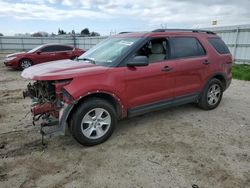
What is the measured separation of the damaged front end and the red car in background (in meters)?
8.79

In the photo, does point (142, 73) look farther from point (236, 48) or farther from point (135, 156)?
point (236, 48)

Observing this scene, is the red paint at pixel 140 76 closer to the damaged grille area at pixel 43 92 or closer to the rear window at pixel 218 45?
the rear window at pixel 218 45

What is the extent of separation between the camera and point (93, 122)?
11.9 ft

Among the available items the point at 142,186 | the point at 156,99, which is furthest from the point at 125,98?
the point at 142,186

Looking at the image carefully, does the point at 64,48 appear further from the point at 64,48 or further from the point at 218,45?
the point at 218,45

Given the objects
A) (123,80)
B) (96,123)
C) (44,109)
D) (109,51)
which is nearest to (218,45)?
(109,51)

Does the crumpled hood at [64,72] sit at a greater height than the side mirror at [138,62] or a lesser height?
lesser

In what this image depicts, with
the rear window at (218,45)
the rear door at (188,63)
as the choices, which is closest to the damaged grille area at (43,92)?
the rear door at (188,63)

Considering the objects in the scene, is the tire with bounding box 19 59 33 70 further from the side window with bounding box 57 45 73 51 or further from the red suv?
the red suv

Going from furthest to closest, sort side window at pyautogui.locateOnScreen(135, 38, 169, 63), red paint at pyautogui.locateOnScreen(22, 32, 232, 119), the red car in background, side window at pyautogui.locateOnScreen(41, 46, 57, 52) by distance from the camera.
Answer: side window at pyautogui.locateOnScreen(41, 46, 57, 52)
the red car in background
side window at pyautogui.locateOnScreen(135, 38, 169, 63)
red paint at pyautogui.locateOnScreen(22, 32, 232, 119)

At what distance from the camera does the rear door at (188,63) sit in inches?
178

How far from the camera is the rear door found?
4516mm

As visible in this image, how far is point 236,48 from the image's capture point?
41.5ft

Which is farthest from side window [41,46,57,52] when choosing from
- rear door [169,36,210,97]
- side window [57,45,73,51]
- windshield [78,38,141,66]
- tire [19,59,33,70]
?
rear door [169,36,210,97]
